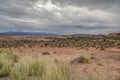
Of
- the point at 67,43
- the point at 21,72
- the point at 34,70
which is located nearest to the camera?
the point at 21,72

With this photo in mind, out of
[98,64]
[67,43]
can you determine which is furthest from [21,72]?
[67,43]

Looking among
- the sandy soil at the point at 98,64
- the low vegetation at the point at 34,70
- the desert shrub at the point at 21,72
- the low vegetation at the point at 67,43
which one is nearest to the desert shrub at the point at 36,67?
the low vegetation at the point at 34,70

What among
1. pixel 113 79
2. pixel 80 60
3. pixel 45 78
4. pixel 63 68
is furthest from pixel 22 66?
pixel 80 60

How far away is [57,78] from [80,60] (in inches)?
438

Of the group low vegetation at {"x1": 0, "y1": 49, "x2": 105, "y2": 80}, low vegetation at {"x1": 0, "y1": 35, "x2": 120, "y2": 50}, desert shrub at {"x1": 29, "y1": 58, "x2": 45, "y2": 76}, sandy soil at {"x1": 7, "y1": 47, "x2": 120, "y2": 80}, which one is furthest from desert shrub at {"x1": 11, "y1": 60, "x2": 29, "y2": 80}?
low vegetation at {"x1": 0, "y1": 35, "x2": 120, "y2": 50}

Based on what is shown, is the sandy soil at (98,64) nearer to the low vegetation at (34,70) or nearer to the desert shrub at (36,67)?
the low vegetation at (34,70)

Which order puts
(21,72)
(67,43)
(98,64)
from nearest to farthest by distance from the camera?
(21,72) < (98,64) < (67,43)

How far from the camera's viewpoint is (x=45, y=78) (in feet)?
22.6

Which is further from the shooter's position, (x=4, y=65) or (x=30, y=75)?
(x=4, y=65)

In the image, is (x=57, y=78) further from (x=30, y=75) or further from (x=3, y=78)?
(x=3, y=78)

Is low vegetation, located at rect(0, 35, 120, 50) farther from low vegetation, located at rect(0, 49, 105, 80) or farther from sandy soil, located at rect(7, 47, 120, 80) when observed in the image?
low vegetation, located at rect(0, 49, 105, 80)

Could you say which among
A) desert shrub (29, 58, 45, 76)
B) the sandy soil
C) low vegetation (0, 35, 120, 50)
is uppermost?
desert shrub (29, 58, 45, 76)

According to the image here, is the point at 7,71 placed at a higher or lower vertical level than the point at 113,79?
higher

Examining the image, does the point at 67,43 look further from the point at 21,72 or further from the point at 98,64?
the point at 21,72
